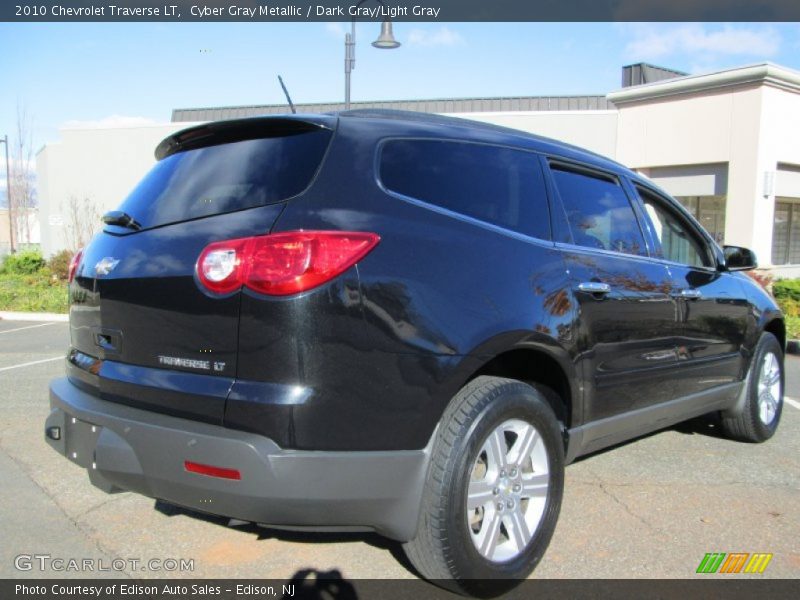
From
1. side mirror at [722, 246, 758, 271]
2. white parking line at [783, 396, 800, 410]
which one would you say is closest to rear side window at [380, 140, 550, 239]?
side mirror at [722, 246, 758, 271]

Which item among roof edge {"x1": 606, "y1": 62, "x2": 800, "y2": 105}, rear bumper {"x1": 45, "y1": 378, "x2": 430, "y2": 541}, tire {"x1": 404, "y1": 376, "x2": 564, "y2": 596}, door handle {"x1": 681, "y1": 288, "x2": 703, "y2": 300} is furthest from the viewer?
roof edge {"x1": 606, "y1": 62, "x2": 800, "y2": 105}

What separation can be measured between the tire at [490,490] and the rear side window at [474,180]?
0.74 meters

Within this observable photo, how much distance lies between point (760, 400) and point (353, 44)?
9.15m

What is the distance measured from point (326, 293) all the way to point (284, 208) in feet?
1.16

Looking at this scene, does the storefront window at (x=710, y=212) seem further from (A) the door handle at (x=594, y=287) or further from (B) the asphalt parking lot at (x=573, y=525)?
(A) the door handle at (x=594, y=287)

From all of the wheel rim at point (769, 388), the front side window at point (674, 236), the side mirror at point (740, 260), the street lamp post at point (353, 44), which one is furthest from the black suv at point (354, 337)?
the street lamp post at point (353, 44)

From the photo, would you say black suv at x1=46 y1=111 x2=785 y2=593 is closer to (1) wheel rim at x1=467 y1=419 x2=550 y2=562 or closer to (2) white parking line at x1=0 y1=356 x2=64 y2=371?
(1) wheel rim at x1=467 y1=419 x2=550 y2=562

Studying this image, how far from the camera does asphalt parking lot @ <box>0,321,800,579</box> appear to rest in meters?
3.21

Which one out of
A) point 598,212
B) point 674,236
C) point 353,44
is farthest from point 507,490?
point 353,44

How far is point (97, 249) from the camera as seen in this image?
10.3ft

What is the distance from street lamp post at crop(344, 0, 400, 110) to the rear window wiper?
8711mm

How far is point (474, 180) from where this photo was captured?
3.17m

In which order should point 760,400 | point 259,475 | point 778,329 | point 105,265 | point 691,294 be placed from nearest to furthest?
point 259,475, point 105,265, point 691,294, point 760,400, point 778,329

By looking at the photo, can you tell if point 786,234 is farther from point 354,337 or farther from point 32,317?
point 354,337
